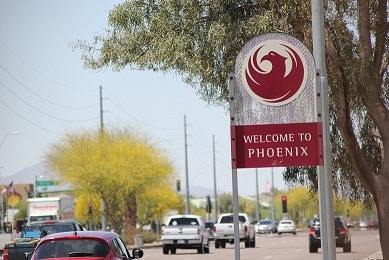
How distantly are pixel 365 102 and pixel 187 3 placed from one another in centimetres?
434

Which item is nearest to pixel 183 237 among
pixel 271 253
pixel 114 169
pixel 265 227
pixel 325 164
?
pixel 271 253

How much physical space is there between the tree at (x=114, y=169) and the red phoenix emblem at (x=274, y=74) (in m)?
66.2

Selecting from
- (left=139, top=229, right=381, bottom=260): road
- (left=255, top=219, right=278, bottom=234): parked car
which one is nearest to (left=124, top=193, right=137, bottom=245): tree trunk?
(left=139, top=229, right=381, bottom=260): road

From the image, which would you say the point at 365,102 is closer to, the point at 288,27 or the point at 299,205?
the point at 288,27

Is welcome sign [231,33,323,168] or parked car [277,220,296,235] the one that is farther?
parked car [277,220,296,235]

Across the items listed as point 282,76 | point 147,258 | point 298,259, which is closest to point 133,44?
point 282,76

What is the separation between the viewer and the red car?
17.6 metres

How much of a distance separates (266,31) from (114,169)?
2396 inches

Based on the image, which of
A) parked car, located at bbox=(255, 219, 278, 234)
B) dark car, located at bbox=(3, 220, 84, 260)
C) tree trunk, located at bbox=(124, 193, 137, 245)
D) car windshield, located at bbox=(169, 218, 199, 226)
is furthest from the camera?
parked car, located at bbox=(255, 219, 278, 234)

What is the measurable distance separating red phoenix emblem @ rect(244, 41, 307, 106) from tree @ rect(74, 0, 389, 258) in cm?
960

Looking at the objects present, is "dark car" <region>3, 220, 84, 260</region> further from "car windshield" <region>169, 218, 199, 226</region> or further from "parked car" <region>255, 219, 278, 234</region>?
"parked car" <region>255, 219, 278, 234</region>

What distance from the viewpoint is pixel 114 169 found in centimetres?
8306

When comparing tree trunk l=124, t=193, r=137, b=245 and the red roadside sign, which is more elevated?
tree trunk l=124, t=193, r=137, b=245

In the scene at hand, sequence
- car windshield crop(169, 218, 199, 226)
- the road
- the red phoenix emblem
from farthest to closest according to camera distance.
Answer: car windshield crop(169, 218, 199, 226), the road, the red phoenix emblem
